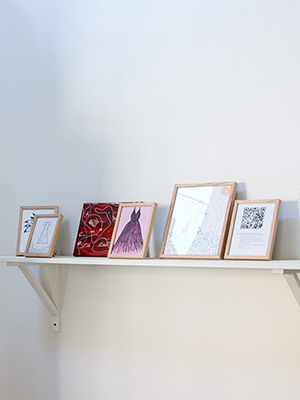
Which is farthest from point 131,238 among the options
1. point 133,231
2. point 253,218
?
point 253,218

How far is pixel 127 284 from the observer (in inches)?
58.2

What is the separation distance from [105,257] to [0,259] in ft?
1.29

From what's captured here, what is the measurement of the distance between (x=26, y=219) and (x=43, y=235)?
15 centimetres

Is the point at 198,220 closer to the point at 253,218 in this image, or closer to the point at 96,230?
the point at 253,218

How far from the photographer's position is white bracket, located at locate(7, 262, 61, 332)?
1.51m

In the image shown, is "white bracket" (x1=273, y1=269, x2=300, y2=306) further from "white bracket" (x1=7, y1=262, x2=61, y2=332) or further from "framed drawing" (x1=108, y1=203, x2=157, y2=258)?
"white bracket" (x1=7, y1=262, x2=61, y2=332)

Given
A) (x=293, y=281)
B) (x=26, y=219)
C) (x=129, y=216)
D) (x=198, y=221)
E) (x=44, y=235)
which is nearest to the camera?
(x=293, y=281)

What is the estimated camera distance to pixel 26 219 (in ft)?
5.40

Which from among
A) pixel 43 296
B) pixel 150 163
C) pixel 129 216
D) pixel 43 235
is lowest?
pixel 43 296

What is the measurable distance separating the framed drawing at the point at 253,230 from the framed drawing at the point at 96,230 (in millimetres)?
449

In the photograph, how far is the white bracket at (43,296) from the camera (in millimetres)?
1514

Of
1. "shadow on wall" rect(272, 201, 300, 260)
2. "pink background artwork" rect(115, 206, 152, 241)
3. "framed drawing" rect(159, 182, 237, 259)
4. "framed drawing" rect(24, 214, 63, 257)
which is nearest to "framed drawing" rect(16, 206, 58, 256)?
"framed drawing" rect(24, 214, 63, 257)

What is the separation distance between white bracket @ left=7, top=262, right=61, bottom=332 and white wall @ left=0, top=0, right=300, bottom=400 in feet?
0.12

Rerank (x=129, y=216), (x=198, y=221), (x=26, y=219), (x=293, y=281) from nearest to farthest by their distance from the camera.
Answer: (x=293, y=281), (x=198, y=221), (x=129, y=216), (x=26, y=219)
